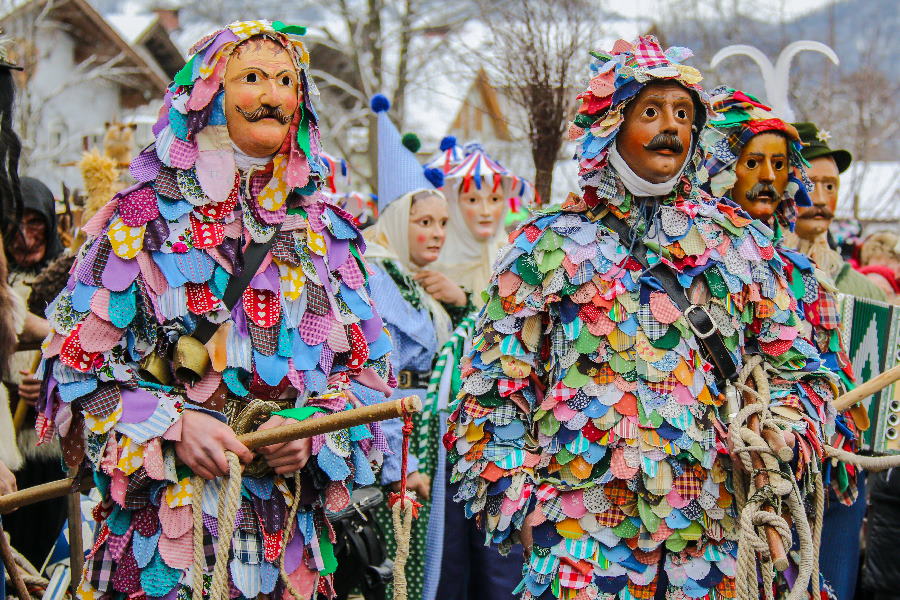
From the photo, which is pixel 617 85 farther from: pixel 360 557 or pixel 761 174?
pixel 360 557

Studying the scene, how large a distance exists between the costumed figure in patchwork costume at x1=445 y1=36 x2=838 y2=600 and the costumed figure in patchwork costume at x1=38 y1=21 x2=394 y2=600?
0.44 m

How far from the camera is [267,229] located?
2.64 m

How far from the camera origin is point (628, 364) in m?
2.71

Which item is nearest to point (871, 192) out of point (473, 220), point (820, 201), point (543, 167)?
point (543, 167)

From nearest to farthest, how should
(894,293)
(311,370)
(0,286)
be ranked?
(311,370) → (0,286) → (894,293)

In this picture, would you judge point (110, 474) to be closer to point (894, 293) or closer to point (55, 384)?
point (55, 384)

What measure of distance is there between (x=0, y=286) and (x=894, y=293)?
5.07 meters

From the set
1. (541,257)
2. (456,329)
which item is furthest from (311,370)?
(456,329)

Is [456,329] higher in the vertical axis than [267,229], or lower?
lower

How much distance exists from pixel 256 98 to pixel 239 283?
49 cm

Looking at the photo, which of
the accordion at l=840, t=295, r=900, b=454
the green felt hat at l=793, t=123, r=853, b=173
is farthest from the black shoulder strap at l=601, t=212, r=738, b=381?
the green felt hat at l=793, t=123, r=853, b=173

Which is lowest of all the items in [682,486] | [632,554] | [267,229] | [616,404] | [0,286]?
[632,554]

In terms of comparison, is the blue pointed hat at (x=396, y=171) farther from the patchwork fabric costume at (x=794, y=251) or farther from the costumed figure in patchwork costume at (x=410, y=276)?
the patchwork fabric costume at (x=794, y=251)

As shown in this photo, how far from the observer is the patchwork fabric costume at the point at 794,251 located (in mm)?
3430
